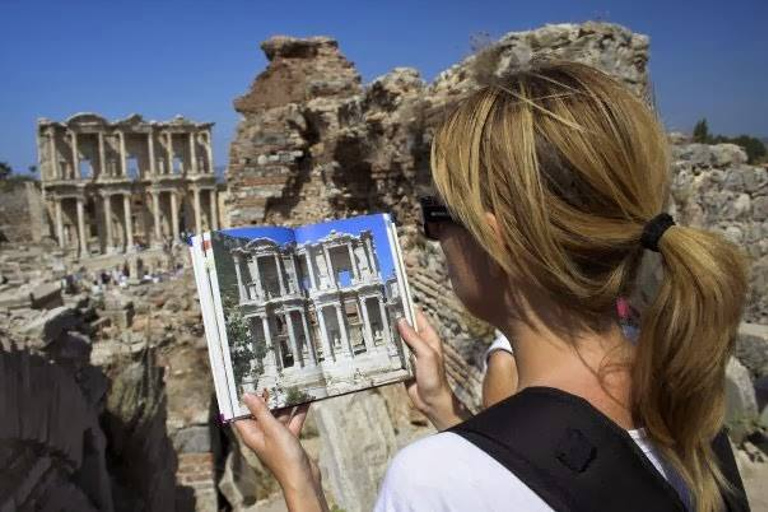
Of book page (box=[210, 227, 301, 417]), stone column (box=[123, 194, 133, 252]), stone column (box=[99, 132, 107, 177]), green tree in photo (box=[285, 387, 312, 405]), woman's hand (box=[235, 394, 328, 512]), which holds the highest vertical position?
stone column (box=[99, 132, 107, 177])

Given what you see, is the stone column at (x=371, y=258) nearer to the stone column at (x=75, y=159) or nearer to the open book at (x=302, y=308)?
the open book at (x=302, y=308)

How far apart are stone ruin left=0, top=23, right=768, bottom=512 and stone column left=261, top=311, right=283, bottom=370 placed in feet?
4.54

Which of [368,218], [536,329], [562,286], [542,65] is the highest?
[542,65]

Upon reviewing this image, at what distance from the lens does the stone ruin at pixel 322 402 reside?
329cm

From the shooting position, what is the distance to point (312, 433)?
8438mm

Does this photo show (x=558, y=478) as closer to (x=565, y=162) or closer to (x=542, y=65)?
(x=565, y=162)

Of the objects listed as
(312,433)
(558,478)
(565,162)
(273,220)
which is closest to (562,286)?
(565,162)

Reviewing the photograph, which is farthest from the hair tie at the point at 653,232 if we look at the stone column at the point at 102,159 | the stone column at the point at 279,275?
the stone column at the point at 102,159

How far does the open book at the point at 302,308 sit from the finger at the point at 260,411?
39mm

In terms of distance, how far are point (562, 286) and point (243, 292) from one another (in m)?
0.99

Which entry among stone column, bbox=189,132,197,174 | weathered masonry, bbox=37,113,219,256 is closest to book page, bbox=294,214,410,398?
weathered masonry, bbox=37,113,219,256

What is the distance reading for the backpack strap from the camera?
103 cm

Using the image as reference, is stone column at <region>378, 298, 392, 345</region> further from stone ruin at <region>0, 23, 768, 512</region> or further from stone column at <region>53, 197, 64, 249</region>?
stone column at <region>53, 197, 64, 249</region>

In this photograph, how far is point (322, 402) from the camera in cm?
651
